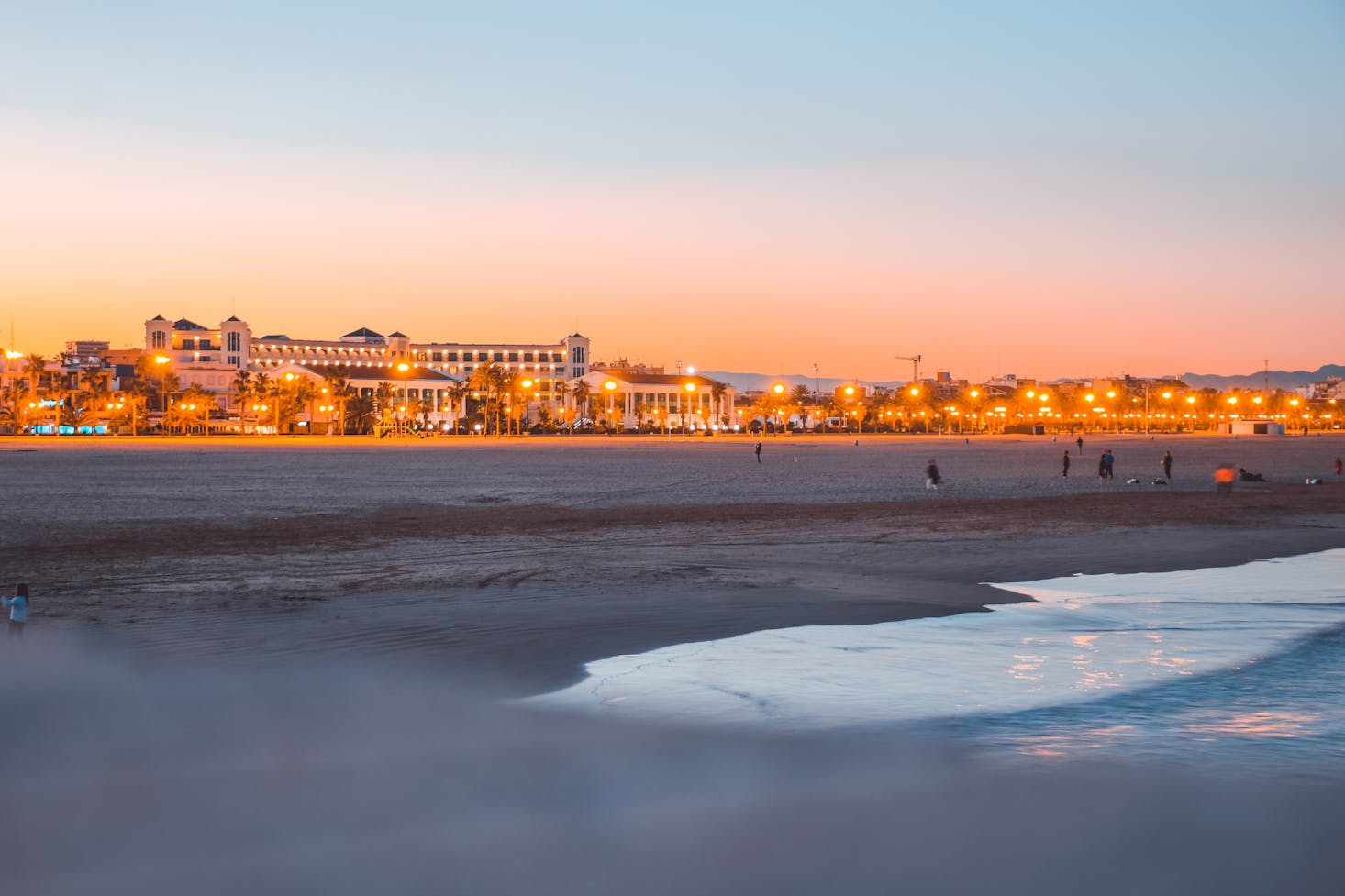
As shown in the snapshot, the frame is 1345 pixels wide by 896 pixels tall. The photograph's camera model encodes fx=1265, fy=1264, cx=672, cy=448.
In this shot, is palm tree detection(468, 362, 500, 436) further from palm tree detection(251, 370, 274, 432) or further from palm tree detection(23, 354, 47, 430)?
palm tree detection(23, 354, 47, 430)

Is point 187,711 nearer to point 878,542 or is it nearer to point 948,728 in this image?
point 948,728

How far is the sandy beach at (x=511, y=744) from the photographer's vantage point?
244 inches

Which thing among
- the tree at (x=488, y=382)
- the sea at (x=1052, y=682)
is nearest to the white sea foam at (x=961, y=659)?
the sea at (x=1052, y=682)

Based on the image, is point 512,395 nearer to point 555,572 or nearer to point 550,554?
point 550,554

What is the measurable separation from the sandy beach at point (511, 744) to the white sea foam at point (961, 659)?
56 centimetres

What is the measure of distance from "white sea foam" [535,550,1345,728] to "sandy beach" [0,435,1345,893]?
559mm

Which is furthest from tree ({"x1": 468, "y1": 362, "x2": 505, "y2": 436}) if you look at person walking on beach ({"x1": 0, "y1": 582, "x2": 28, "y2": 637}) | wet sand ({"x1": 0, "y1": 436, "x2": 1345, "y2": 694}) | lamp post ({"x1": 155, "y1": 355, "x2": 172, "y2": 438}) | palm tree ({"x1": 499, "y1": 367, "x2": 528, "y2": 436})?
person walking on beach ({"x1": 0, "y1": 582, "x2": 28, "y2": 637})

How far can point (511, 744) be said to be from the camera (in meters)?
8.34

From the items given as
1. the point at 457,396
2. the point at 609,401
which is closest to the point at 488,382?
the point at 457,396

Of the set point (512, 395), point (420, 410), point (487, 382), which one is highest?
point (487, 382)

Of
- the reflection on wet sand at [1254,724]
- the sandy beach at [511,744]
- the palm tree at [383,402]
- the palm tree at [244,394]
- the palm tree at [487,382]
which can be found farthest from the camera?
the palm tree at [383,402]

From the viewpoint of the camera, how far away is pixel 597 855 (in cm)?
Result: 630

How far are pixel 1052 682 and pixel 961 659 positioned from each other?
108 centimetres

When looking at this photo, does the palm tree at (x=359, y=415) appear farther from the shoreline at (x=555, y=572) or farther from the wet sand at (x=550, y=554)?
the shoreline at (x=555, y=572)
